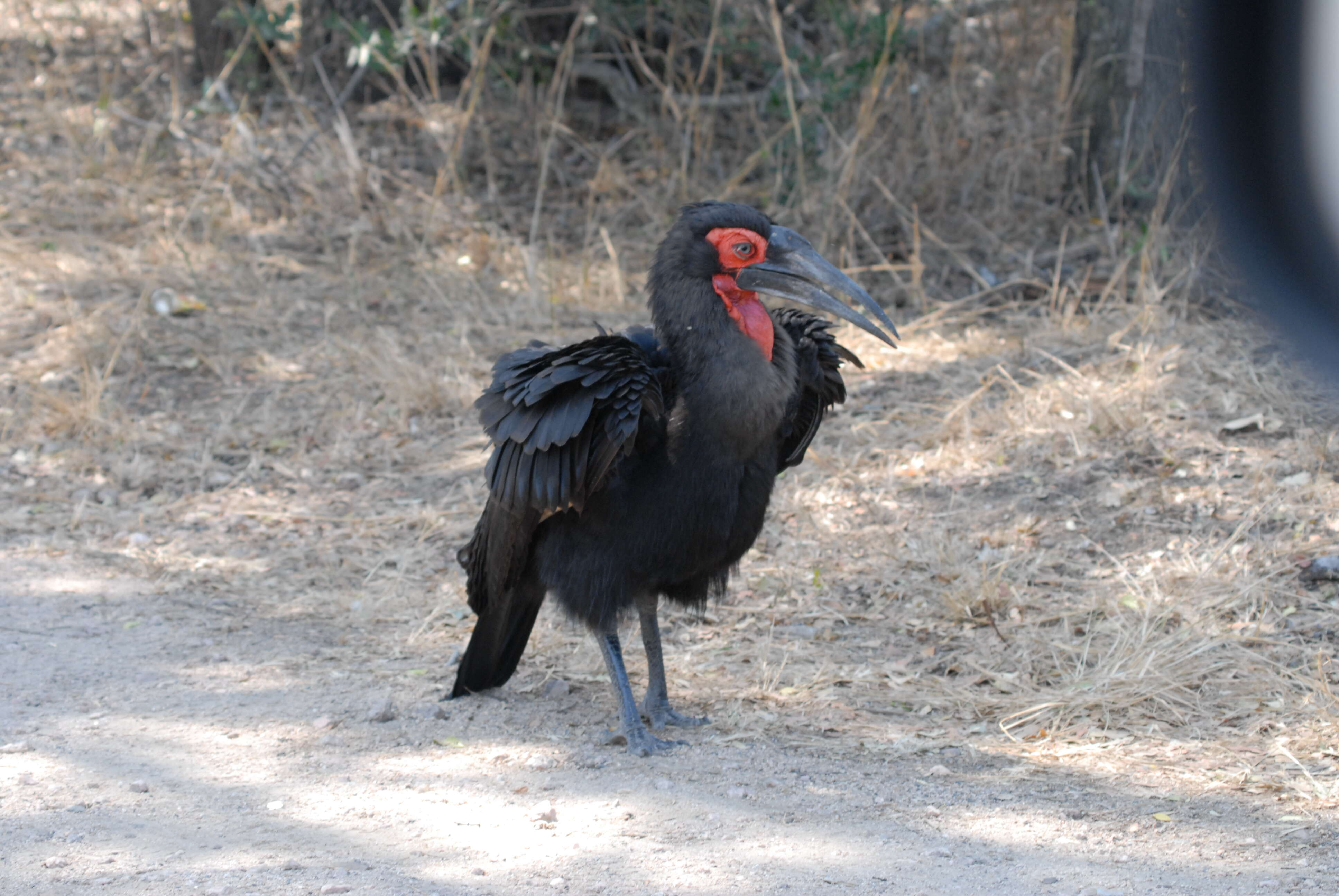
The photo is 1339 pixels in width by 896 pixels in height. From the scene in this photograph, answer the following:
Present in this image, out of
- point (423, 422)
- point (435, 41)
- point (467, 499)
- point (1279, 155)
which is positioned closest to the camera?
point (1279, 155)

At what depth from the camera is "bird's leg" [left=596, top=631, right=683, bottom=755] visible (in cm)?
365

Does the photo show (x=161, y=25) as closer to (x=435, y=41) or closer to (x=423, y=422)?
(x=435, y=41)

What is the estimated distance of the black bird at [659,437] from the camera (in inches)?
134

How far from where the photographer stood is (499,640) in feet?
12.8

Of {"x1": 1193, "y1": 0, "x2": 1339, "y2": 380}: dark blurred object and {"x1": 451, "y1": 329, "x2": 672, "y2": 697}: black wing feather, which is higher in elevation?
{"x1": 1193, "y1": 0, "x2": 1339, "y2": 380}: dark blurred object

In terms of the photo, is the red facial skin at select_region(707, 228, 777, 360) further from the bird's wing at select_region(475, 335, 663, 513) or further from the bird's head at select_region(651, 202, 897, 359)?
the bird's wing at select_region(475, 335, 663, 513)

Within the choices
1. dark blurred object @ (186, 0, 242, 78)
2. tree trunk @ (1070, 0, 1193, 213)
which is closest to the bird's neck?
tree trunk @ (1070, 0, 1193, 213)

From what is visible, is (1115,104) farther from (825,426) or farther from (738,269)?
(738,269)

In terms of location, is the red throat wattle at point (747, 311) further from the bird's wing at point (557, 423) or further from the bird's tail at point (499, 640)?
the bird's tail at point (499, 640)

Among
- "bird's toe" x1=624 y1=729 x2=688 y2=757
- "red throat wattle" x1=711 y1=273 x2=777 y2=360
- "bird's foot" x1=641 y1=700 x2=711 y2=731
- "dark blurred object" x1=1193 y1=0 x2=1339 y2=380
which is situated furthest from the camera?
"bird's foot" x1=641 y1=700 x2=711 y2=731

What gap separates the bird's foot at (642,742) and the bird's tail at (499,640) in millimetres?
463

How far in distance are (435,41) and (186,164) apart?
2.19 meters

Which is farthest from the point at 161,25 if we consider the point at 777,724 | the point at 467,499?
the point at 777,724

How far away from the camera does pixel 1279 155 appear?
1.44 metres
